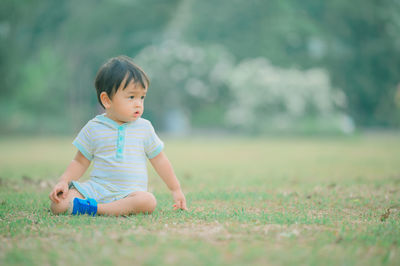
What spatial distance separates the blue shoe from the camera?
9.71 ft

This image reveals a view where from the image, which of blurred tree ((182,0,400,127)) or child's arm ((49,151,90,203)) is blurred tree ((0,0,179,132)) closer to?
blurred tree ((182,0,400,127))

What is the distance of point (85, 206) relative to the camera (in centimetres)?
296

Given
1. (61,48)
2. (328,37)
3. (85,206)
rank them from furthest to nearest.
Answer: (328,37) → (61,48) → (85,206)

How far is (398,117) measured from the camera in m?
24.8

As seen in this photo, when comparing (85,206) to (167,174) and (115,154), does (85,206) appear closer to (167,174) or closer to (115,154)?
(115,154)

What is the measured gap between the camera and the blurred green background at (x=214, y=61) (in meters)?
22.8

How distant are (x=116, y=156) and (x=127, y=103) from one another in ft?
1.26

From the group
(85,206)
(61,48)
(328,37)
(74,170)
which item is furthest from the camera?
(328,37)

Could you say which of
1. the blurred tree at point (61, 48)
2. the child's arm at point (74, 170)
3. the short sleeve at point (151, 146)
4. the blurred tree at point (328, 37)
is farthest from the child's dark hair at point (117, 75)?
the blurred tree at point (328, 37)

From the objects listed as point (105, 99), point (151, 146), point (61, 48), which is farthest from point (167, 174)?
point (61, 48)

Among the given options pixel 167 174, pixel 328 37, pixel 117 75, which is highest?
pixel 328 37

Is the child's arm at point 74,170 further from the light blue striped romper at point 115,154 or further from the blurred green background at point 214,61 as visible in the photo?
the blurred green background at point 214,61

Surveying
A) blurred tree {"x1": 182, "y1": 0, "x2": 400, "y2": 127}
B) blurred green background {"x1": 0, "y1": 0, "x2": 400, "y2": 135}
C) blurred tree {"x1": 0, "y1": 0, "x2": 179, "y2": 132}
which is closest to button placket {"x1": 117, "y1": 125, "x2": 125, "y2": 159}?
blurred green background {"x1": 0, "y1": 0, "x2": 400, "y2": 135}

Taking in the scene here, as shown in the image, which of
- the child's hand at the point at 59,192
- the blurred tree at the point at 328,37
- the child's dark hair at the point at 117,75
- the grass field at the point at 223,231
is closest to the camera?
the grass field at the point at 223,231
